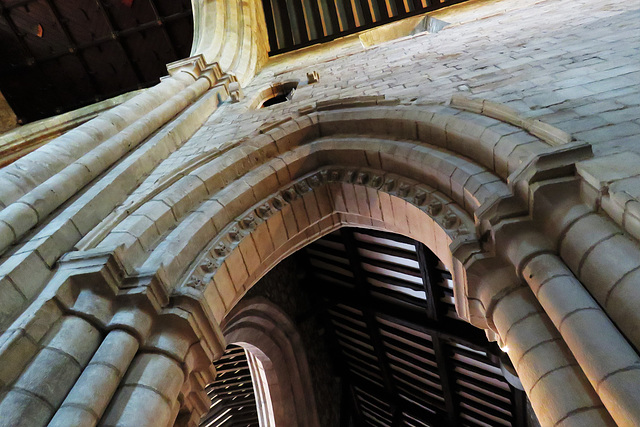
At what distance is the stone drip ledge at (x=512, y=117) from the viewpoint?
2447 millimetres

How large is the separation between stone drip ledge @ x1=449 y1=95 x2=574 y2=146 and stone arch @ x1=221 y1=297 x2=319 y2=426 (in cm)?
385

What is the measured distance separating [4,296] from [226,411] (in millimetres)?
9533

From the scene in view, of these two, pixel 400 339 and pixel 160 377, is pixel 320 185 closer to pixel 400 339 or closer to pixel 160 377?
pixel 160 377

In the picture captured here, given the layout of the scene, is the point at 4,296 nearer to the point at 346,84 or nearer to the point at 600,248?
the point at 600,248

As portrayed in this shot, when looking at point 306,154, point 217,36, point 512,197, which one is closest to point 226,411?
point 217,36

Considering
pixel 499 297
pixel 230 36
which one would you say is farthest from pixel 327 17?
pixel 499 297

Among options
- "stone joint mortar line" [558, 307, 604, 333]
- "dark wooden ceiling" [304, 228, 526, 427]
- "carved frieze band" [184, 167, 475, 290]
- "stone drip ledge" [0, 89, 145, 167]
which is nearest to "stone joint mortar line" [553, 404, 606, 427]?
"stone joint mortar line" [558, 307, 604, 333]

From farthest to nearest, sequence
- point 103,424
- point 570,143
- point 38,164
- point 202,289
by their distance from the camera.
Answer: point 38,164 < point 202,289 < point 570,143 < point 103,424

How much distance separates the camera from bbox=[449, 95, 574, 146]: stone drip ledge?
2447mm

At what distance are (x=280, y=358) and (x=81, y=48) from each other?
7.76 meters

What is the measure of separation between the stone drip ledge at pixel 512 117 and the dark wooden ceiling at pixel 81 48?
8343mm

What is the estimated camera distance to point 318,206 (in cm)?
387

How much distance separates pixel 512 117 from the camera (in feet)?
9.22

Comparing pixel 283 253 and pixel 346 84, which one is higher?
pixel 346 84
